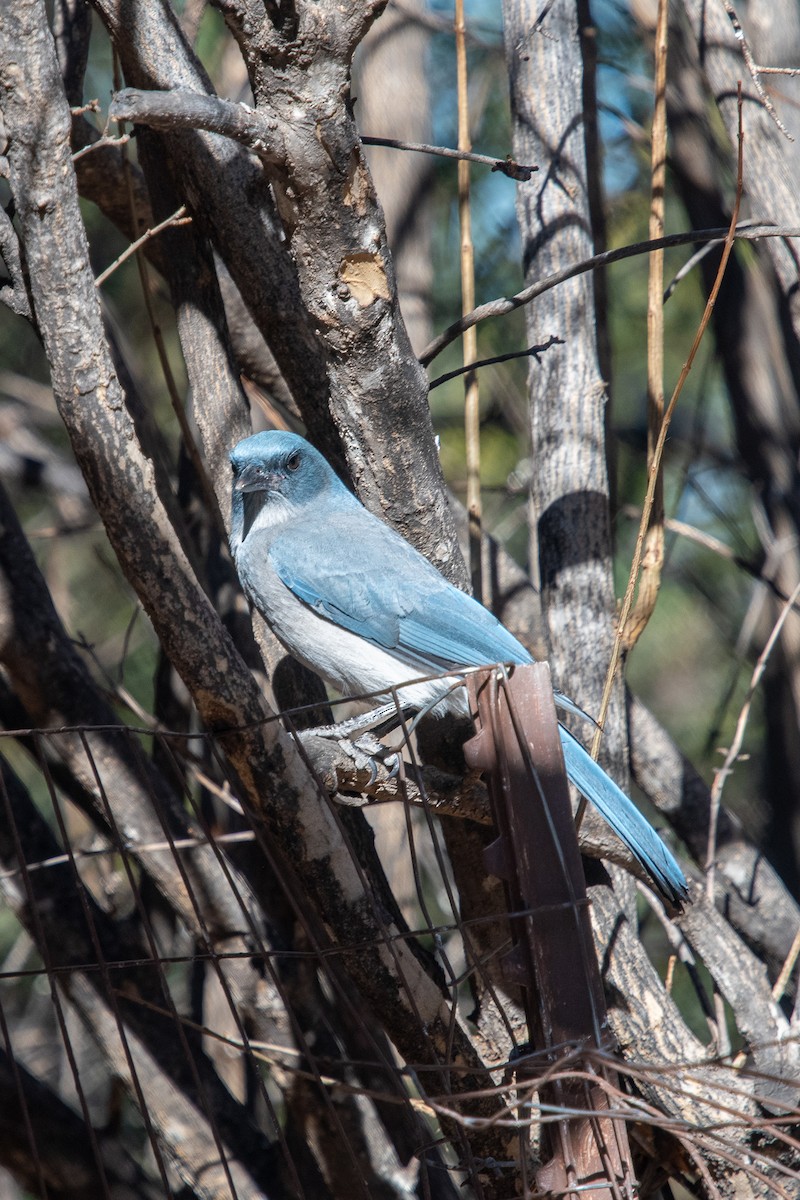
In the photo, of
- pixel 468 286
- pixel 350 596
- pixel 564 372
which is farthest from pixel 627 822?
pixel 468 286

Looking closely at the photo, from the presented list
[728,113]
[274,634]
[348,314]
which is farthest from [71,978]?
[728,113]

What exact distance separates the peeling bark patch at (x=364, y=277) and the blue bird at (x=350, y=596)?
2.36ft

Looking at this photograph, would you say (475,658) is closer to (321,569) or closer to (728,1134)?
(321,569)

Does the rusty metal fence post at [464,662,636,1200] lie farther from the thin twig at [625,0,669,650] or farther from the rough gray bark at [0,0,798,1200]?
the thin twig at [625,0,669,650]

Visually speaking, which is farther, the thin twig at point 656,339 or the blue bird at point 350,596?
the blue bird at point 350,596

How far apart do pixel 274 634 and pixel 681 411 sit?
3.86 meters

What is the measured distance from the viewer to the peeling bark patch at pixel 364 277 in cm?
239

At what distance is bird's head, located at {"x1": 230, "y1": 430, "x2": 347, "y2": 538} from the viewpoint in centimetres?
316

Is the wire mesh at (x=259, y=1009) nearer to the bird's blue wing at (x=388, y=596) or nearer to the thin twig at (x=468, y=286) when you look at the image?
the bird's blue wing at (x=388, y=596)

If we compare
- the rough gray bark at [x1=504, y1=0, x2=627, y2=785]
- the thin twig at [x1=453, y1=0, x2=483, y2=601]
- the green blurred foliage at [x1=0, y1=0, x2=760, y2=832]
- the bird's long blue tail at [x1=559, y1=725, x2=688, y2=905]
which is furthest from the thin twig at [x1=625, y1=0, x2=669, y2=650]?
the green blurred foliage at [x1=0, y1=0, x2=760, y2=832]

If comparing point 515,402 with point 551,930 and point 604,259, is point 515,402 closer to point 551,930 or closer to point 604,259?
point 604,259

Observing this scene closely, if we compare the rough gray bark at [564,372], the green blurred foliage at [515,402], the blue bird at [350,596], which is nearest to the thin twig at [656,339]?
the rough gray bark at [564,372]

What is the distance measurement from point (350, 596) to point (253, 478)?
17.8 inches

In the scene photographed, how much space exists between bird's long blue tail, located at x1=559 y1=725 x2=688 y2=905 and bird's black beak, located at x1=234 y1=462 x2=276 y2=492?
120cm
